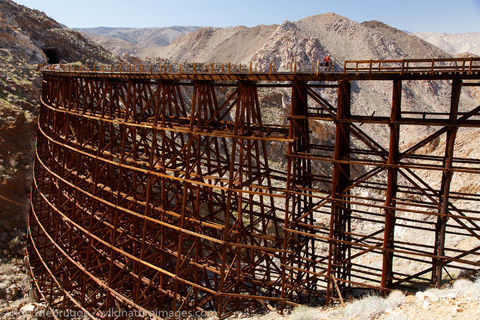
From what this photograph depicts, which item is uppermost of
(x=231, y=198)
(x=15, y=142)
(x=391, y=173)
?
(x=391, y=173)

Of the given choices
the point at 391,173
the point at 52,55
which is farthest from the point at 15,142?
the point at 52,55

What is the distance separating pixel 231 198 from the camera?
1051cm

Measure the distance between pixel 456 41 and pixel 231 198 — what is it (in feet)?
509

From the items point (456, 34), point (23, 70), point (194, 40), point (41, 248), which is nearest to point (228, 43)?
point (194, 40)

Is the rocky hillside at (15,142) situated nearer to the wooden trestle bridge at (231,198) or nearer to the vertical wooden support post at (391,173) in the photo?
the wooden trestle bridge at (231,198)

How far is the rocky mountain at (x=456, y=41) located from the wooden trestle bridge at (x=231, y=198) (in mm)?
131117

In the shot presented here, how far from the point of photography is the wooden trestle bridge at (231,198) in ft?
28.3

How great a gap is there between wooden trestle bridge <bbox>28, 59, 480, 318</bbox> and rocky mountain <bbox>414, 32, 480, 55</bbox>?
430 ft

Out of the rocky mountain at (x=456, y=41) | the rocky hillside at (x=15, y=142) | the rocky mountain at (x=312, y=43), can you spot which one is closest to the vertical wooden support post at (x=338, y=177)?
the rocky hillside at (x=15, y=142)

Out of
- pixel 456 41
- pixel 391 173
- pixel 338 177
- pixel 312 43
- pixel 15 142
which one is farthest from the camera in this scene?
pixel 456 41

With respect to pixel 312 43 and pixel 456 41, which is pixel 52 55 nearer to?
pixel 312 43

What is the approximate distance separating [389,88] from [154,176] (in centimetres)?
4568

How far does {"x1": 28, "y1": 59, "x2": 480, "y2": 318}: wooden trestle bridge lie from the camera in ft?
28.3

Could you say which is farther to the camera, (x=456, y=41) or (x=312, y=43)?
(x=456, y=41)
